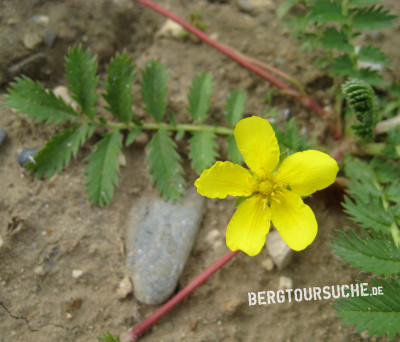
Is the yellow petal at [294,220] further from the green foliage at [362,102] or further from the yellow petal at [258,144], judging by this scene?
the green foliage at [362,102]

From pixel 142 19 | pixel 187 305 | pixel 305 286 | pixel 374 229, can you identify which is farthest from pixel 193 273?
pixel 142 19

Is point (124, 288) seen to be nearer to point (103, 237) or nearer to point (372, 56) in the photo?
point (103, 237)

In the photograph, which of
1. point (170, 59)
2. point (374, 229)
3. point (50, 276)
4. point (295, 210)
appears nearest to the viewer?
point (295, 210)

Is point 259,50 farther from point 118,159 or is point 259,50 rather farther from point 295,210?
point 295,210

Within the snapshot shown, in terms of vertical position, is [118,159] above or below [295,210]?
below

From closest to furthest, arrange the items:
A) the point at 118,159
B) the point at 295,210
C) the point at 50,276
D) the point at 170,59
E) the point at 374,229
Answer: the point at 295,210 < the point at 374,229 < the point at 50,276 < the point at 118,159 < the point at 170,59

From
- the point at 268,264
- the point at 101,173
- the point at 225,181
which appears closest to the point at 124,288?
the point at 101,173

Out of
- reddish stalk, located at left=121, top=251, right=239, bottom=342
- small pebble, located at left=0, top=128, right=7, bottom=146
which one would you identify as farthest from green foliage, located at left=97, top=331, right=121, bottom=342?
small pebble, located at left=0, top=128, right=7, bottom=146
